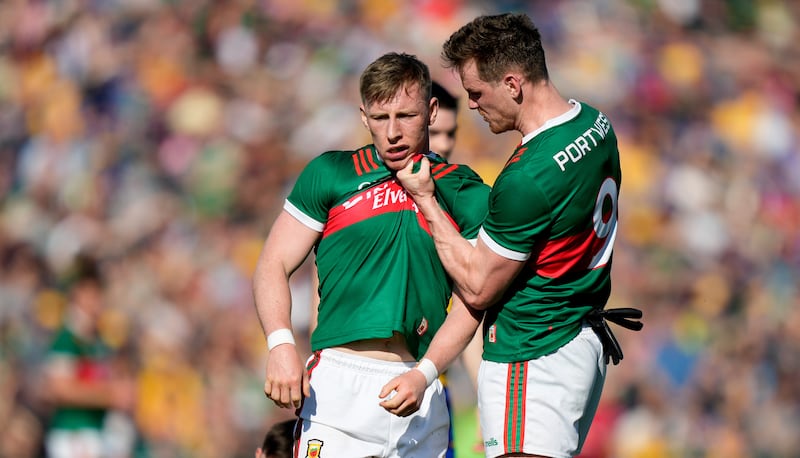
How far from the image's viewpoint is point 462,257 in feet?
11.6

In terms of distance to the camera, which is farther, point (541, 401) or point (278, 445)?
point (278, 445)

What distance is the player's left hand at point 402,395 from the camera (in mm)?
3252

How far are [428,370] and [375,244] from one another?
0.50m

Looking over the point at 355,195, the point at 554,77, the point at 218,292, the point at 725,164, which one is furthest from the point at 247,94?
the point at 355,195

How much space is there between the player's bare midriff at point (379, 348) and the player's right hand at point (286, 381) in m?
0.23

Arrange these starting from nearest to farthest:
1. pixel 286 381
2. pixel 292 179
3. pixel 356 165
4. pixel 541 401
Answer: pixel 286 381 → pixel 541 401 → pixel 356 165 → pixel 292 179

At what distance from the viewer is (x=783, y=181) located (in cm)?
891

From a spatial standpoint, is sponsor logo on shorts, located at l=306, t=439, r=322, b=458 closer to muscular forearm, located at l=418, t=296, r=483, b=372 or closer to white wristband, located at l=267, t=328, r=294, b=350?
white wristband, located at l=267, t=328, r=294, b=350

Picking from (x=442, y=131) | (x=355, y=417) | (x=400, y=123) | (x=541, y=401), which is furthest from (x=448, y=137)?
(x=355, y=417)

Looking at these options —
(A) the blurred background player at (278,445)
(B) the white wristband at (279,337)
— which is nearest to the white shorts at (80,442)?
(A) the blurred background player at (278,445)

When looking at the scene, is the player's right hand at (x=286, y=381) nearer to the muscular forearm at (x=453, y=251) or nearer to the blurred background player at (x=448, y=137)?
the muscular forearm at (x=453, y=251)

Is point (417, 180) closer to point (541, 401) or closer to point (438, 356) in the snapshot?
point (438, 356)

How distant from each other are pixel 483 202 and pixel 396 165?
0.35m

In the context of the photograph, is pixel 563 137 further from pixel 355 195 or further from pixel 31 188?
pixel 31 188
